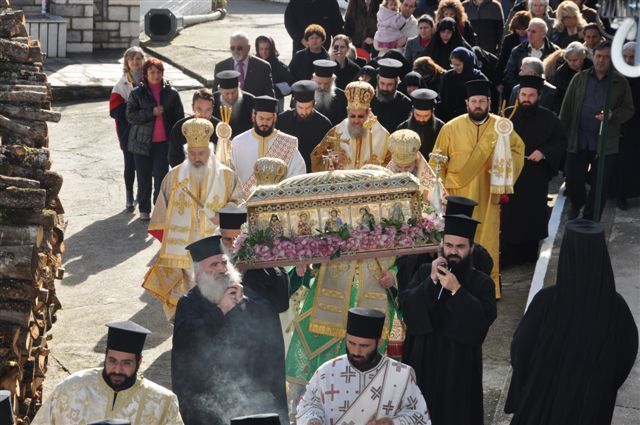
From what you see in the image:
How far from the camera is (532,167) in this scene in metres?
11.9

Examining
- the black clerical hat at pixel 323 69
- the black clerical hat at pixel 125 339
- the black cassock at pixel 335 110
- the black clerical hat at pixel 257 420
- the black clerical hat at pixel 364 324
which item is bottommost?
the black clerical hat at pixel 257 420

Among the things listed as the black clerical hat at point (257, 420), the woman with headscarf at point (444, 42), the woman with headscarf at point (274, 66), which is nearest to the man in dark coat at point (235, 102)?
the woman with headscarf at point (274, 66)

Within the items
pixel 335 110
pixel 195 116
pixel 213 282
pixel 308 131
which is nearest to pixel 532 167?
pixel 308 131

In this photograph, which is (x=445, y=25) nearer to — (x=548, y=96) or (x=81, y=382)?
(x=548, y=96)

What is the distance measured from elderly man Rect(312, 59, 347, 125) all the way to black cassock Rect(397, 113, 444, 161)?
1.49m

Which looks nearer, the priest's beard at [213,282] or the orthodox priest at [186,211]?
the priest's beard at [213,282]

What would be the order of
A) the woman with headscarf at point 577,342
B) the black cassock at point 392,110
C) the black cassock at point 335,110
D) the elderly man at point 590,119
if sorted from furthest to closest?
1. the black cassock at point 335,110
2. the black cassock at point 392,110
3. the elderly man at point 590,119
4. the woman with headscarf at point 577,342

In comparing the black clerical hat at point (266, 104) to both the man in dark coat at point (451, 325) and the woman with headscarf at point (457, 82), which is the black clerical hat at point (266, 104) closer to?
the woman with headscarf at point (457, 82)

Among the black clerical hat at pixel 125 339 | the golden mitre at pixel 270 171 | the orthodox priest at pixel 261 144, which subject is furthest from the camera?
the orthodox priest at pixel 261 144

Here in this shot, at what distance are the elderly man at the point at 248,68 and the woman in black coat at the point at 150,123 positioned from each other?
1027 mm

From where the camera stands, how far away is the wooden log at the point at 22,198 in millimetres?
9641

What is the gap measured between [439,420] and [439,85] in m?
5.84

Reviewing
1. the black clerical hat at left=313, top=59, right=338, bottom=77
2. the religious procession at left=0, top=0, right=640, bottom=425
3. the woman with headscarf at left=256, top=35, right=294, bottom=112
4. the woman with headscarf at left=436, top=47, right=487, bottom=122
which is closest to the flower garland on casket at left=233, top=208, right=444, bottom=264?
the religious procession at left=0, top=0, right=640, bottom=425

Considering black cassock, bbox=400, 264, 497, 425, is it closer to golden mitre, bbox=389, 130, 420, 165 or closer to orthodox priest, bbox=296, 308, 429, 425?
orthodox priest, bbox=296, 308, 429, 425
